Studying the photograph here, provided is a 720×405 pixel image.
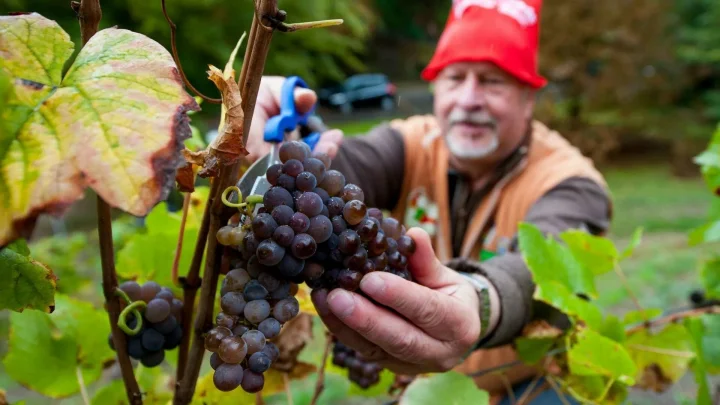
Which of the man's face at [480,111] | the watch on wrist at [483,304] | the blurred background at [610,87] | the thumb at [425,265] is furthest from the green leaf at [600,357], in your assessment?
the blurred background at [610,87]

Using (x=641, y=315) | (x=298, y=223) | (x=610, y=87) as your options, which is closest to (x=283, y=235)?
(x=298, y=223)

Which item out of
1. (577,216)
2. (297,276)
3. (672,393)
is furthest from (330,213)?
(672,393)

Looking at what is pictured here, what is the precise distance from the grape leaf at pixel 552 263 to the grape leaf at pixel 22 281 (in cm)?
60

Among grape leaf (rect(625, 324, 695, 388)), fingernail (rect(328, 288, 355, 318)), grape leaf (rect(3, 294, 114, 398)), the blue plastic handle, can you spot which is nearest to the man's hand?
fingernail (rect(328, 288, 355, 318))

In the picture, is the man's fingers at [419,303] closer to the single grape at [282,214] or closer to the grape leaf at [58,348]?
the single grape at [282,214]

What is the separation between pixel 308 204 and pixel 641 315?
29.8 inches

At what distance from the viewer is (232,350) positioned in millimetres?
480

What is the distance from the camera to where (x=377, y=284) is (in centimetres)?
56

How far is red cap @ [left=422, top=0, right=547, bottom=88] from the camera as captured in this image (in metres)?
1.53

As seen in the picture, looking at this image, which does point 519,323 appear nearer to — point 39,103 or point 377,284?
point 377,284

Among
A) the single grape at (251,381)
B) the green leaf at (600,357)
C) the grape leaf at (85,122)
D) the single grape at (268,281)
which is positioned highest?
the grape leaf at (85,122)

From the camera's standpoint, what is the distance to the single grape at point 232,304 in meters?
0.51

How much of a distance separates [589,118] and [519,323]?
343 inches

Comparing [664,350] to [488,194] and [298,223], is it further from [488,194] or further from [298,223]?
[298,223]
